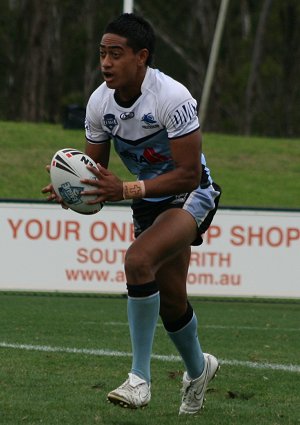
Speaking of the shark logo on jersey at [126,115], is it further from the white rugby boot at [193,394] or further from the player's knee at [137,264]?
the white rugby boot at [193,394]

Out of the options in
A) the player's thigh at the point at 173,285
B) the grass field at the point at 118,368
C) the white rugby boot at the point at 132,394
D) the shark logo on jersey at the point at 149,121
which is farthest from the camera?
the player's thigh at the point at 173,285

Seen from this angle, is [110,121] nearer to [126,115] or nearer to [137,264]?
[126,115]

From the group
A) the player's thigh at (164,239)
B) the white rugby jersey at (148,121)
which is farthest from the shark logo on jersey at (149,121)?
the player's thigh at (164,239)

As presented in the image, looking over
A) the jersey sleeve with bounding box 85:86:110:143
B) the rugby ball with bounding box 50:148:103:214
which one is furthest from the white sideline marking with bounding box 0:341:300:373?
the rugby ball with bounding box 50:148:103:214

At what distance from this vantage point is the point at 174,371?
820 centimetres

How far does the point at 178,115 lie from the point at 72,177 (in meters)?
0.63

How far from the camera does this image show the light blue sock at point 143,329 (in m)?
6.25

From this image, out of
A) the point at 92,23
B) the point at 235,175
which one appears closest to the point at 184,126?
the point at 235,175

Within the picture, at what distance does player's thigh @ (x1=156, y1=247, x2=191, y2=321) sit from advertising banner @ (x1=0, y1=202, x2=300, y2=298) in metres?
8.47

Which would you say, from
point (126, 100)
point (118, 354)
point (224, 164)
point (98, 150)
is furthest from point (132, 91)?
point (224, 164)

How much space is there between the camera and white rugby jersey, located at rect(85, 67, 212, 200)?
628 cm

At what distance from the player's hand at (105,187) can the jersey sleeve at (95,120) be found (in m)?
0.48

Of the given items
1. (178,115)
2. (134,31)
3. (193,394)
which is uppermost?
(134,31)

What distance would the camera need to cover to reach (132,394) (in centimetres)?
607
